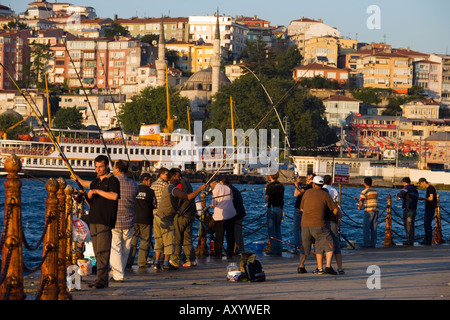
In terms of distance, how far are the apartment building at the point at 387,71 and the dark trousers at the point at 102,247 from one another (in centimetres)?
11722

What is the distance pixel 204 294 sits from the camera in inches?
372

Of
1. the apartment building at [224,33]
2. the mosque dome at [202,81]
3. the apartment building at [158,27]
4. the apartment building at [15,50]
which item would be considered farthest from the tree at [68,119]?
the apartment building at [158,27]

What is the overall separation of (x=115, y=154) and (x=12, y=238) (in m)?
71.5

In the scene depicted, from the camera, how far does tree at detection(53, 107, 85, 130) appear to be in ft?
350

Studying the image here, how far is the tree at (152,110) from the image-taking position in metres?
98.6

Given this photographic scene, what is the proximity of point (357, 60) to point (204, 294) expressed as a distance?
404 feet

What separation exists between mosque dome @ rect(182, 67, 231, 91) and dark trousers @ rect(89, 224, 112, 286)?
104 metres

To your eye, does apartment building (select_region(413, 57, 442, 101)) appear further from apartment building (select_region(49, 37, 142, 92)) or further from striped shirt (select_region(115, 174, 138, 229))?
striped shirt (select_region(115, 174, 138, 229))

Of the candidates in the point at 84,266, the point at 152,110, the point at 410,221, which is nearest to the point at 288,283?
the point at 84,266

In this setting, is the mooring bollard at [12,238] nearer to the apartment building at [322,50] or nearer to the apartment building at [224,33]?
the apartment building at [322,50]

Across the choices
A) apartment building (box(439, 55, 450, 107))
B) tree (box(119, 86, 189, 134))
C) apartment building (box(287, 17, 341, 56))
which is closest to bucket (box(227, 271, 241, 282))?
tree (box(119, 86, 189, 134))

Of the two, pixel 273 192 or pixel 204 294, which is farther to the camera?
pixel 273 192
